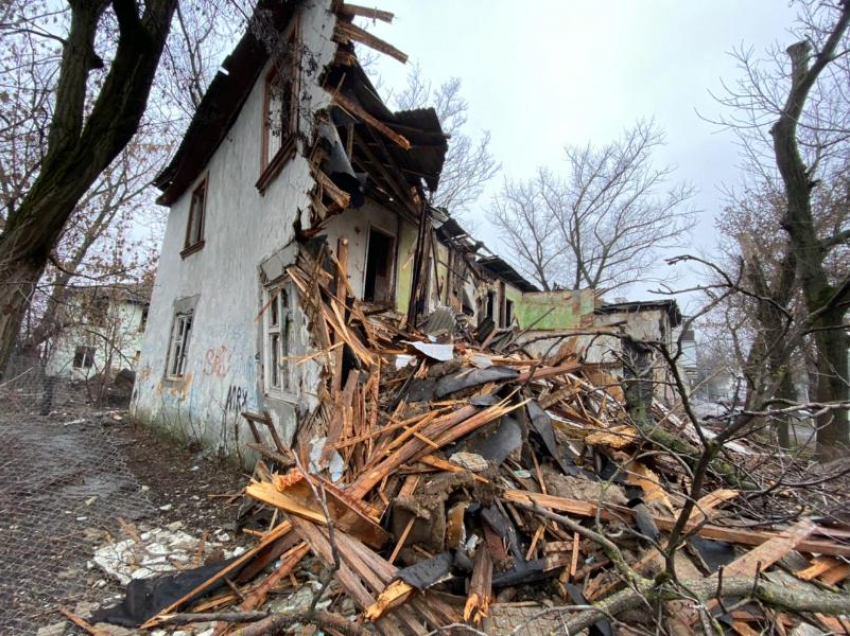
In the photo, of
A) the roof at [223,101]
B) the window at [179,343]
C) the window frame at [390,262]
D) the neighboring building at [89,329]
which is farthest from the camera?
the neighboring building at [89,329]

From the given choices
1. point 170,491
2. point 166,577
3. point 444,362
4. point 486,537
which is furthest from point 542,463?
point 170,491

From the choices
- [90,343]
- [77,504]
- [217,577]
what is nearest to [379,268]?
[77,504]

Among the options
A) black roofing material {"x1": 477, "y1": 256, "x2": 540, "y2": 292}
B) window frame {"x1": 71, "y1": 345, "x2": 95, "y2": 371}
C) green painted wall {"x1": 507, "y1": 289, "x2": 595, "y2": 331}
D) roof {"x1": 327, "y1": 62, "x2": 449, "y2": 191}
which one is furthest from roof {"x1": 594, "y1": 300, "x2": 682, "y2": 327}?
window frame {"x1": 71, "y1": 345, "x2": 95, "y2": 371}

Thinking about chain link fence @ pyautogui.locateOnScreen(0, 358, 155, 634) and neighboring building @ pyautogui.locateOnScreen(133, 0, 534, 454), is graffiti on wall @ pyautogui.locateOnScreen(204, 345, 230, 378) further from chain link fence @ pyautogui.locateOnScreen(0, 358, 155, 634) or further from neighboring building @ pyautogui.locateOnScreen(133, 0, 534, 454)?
chain link fence @ pyautogui.locateOnScreen(0, 358, 155, 634)

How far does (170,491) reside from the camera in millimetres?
5203

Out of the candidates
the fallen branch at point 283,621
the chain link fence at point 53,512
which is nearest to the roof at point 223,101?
the chain link fence at point 53,512

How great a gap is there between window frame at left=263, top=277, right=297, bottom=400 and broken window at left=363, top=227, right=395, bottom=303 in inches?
96.5

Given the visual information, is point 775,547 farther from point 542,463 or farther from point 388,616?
point 388,616

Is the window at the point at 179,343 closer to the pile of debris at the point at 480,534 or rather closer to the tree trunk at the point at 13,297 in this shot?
the tree trunk at the point at 13,297

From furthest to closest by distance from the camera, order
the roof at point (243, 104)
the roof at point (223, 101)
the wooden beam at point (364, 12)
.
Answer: the roof at point (223, 101), the roof at point (243, 104), the wooden beam at point (364, 12)

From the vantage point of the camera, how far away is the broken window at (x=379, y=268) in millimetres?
8203

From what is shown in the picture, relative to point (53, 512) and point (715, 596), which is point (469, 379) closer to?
point (715, 596)

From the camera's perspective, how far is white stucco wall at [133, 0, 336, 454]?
5.29 metres

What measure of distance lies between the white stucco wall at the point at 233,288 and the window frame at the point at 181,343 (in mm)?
161
